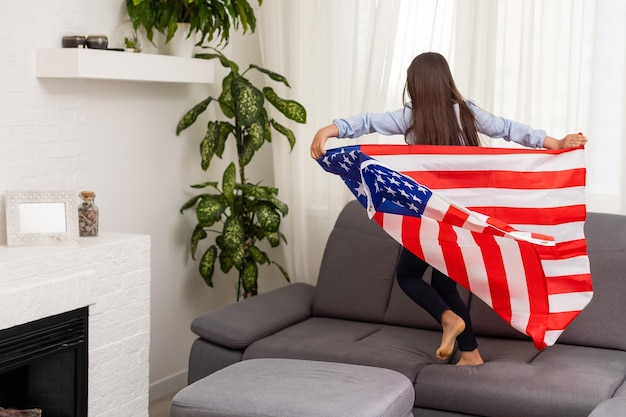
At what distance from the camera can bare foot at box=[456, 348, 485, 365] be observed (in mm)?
3219

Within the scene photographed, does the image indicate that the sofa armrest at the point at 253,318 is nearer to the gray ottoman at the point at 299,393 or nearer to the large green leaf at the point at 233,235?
the large green leaf at the point at 233,235

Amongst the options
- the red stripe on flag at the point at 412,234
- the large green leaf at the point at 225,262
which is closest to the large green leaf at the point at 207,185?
the large green leaf at the point at 225,262

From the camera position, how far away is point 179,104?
167 inches

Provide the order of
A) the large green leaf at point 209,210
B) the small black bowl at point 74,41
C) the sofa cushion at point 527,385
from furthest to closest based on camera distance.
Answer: the large green leaf at point 209,210 → the small black bowl at point 74,41 → the sofa cushion at point 527,385

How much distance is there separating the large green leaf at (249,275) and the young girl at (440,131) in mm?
1040

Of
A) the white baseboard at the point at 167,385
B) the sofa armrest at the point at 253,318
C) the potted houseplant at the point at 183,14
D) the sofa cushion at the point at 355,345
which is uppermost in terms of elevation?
the potted houseplant at the point at 183,14

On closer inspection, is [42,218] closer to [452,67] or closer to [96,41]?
[96,41]

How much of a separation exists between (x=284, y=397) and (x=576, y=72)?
2.05 meters

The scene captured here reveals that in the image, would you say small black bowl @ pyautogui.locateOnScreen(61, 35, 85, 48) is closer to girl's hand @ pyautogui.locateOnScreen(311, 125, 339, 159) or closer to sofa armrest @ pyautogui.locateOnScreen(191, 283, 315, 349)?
girl's hand @ pyautogui.locateOnScreen(311, 125, 339, 159)

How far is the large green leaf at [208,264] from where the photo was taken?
13.8 feet

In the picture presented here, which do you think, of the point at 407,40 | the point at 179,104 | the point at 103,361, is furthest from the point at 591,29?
the point at 103,361

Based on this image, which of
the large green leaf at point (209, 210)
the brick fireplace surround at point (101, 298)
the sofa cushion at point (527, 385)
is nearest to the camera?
the sofa cushion at point (527, 385)

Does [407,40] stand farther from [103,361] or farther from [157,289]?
[103,361]

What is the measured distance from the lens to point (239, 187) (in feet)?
13.8
